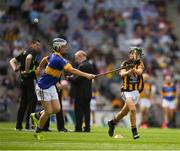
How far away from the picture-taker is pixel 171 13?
44.0 metres

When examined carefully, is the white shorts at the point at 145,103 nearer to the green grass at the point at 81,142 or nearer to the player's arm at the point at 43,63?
the green grass at the point at 81,142

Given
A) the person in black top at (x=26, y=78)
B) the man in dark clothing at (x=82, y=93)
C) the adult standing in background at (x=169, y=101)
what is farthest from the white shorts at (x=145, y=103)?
the person in black top at (x=26, y=78)

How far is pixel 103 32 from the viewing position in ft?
134

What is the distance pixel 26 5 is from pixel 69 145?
23.0 meters

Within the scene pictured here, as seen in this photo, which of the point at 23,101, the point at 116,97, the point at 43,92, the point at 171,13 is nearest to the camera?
the point at 43,92

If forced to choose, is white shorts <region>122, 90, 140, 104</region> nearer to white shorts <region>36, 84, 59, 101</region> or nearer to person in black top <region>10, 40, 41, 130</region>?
white shorts <region>36, 84, 59, 101</region>

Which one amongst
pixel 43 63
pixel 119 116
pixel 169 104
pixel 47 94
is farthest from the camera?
pixel 169 104

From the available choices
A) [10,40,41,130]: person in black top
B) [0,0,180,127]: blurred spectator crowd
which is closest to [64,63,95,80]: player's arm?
[10,40,41,130]: person in black top

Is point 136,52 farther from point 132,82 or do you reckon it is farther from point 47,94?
point 47,94

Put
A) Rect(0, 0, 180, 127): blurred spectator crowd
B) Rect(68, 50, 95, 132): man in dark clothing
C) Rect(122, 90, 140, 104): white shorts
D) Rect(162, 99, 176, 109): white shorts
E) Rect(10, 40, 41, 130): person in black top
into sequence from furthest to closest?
Rect(0, 0, 180, 127): blurred spectator crowd, Rect(162, 99, 176, 109): white shorts, Rect(68, 50, 95, 132): man in dark clothing, Rect(10, 40, 41, 130): person in black top, Rect(122, 90, 140, 104): white shorts

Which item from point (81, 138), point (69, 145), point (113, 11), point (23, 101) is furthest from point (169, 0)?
point (69, 145)

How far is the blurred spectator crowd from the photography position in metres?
38.4

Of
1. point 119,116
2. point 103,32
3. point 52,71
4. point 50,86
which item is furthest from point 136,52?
point 103,32

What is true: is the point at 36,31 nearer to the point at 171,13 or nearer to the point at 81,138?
the point at 171,13
